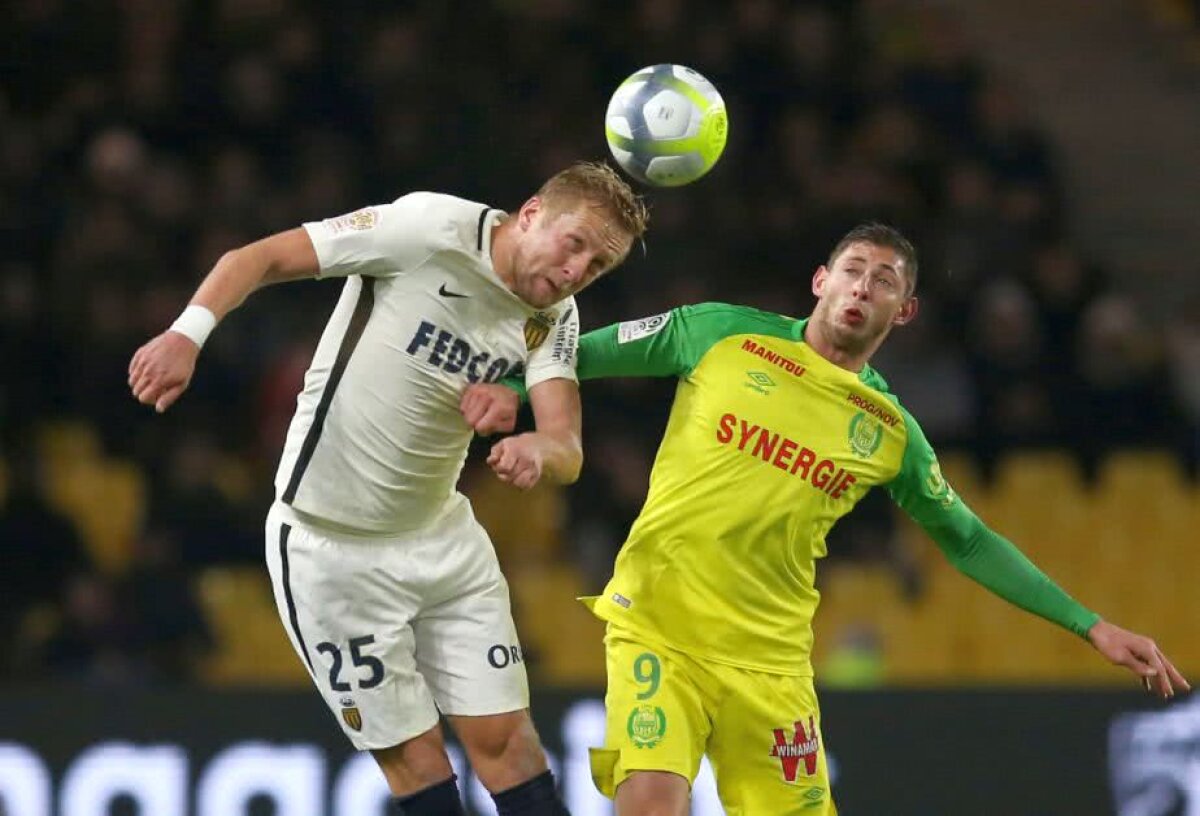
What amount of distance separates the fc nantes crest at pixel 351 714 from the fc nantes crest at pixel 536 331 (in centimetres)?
97

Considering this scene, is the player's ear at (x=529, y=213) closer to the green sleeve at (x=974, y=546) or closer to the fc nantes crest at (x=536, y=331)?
the fc nantes crest at (x=536, y=331)

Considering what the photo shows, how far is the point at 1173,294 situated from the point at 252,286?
7.90m

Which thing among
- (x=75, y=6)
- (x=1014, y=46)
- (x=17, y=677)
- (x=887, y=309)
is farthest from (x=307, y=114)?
A: (x=887, y=309)

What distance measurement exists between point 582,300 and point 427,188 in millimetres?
894

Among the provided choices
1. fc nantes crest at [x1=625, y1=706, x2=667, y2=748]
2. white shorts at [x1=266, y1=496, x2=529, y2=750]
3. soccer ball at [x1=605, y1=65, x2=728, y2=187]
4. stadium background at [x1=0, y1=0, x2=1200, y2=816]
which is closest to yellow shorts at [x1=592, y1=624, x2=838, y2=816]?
fc nantes crest at [x1=625, y1=706, x2=667, y2=748]

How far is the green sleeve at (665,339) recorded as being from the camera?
5.29 m

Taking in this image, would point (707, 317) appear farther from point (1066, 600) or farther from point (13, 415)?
point (13, 415)

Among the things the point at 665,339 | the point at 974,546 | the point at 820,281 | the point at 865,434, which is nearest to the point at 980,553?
the point at 974,546

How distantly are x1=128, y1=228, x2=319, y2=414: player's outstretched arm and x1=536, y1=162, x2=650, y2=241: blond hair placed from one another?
590 mm

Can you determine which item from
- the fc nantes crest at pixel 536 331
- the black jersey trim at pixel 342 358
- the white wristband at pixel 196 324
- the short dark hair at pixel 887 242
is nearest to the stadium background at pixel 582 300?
the short dark hair at pixel 887 242

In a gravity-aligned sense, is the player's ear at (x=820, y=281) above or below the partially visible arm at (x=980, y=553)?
above

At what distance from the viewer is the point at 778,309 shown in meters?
9.88

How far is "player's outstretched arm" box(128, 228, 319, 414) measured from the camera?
438 centimetres

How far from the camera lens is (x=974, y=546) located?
547 centimetres
